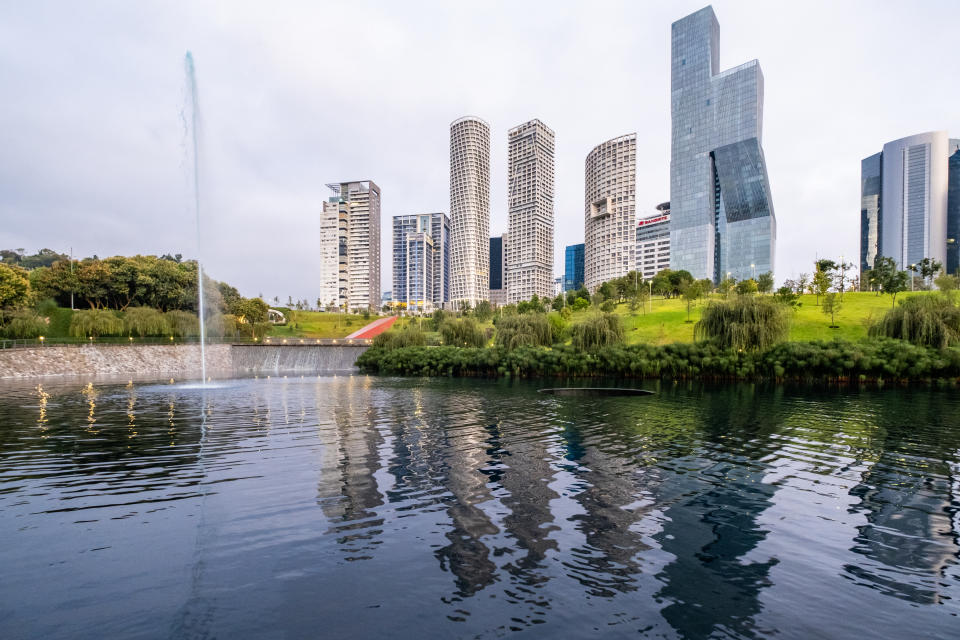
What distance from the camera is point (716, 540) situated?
706 cm

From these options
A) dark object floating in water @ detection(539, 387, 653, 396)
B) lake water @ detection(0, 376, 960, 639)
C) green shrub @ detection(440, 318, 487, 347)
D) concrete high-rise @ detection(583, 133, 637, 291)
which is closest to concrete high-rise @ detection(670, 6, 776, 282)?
Answer: concrete high-rise @ detection(583, 133, 637, 291)

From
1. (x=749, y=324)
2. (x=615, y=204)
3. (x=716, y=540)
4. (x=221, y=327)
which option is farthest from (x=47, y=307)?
(x=615, y=204)

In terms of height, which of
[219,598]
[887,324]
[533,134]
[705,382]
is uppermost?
[533,134]

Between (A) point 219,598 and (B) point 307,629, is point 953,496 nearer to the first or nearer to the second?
(B) point 307,629

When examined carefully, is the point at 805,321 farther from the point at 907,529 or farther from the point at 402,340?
the point at 907,529

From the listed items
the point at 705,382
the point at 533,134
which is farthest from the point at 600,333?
the point at 533,134

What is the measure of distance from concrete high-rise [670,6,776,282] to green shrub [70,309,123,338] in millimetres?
176722

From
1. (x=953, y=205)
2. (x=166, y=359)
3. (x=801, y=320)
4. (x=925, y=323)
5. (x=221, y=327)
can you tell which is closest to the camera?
(x=925, y=323)

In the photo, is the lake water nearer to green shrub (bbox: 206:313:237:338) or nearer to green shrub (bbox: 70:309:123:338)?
green shrub (bbox: 70:309:123:338)

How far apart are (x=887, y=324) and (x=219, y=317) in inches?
3405

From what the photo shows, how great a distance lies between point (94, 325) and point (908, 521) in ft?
257

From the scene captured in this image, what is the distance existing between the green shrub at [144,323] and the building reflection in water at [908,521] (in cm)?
7538

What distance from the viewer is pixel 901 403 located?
22906 mm

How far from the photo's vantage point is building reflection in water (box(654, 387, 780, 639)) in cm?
513
